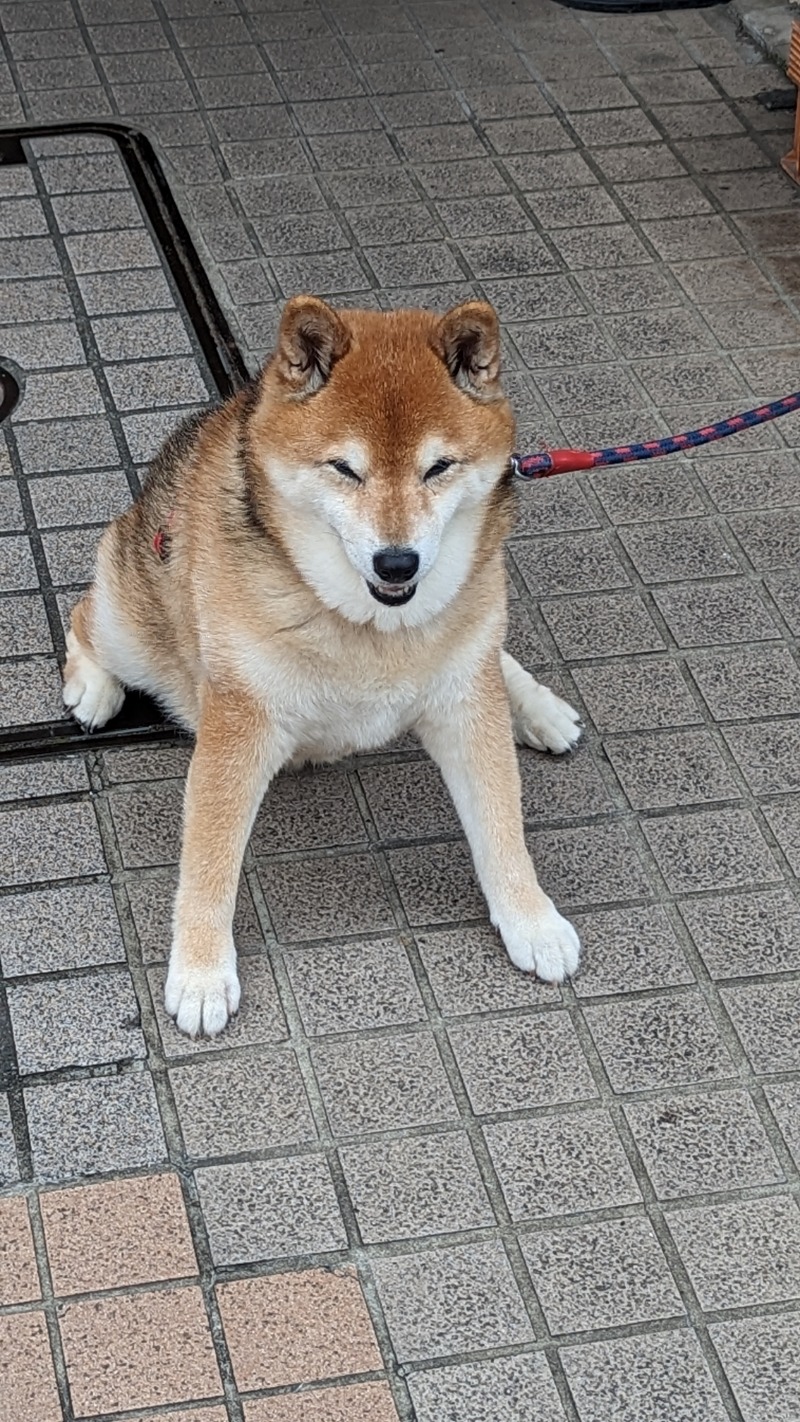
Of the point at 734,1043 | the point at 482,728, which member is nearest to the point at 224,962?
the point at 482,728

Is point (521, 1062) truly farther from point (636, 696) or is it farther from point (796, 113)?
point (796, 113)

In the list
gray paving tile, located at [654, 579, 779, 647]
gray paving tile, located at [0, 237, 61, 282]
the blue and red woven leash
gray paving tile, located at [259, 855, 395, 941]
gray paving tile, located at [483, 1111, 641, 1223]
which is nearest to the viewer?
gray paving tile, located at [483, 1111, 641, 1223]

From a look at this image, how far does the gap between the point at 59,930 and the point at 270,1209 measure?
82 cm

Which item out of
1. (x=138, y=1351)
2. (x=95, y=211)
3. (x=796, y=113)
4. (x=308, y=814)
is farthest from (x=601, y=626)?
(x=796, y=113)

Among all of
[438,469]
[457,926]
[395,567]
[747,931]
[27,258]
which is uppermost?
[438,469]

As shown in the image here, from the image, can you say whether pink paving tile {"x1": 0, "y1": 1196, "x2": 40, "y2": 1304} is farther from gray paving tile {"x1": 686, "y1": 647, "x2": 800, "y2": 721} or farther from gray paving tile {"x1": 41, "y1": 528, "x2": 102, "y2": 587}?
gray paving tile {"x1": 686, "y1": 647, "x2": 800, "y2": 721}

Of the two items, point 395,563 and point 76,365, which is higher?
point 395,563

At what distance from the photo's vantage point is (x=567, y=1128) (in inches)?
133

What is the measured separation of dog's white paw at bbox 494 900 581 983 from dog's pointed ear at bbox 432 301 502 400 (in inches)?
41.6

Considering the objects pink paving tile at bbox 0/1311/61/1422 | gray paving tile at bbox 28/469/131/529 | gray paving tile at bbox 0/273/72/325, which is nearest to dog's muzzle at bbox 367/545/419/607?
pink paving tile at bbox 0/1311/61/1422

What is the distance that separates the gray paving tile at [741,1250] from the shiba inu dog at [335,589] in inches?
24.0

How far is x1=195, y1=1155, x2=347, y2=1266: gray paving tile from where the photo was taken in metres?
3.17

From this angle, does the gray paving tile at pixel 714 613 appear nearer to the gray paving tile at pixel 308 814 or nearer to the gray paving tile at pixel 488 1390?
the gray paving tile at pixel 308 814

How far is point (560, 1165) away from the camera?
10.9 feet
